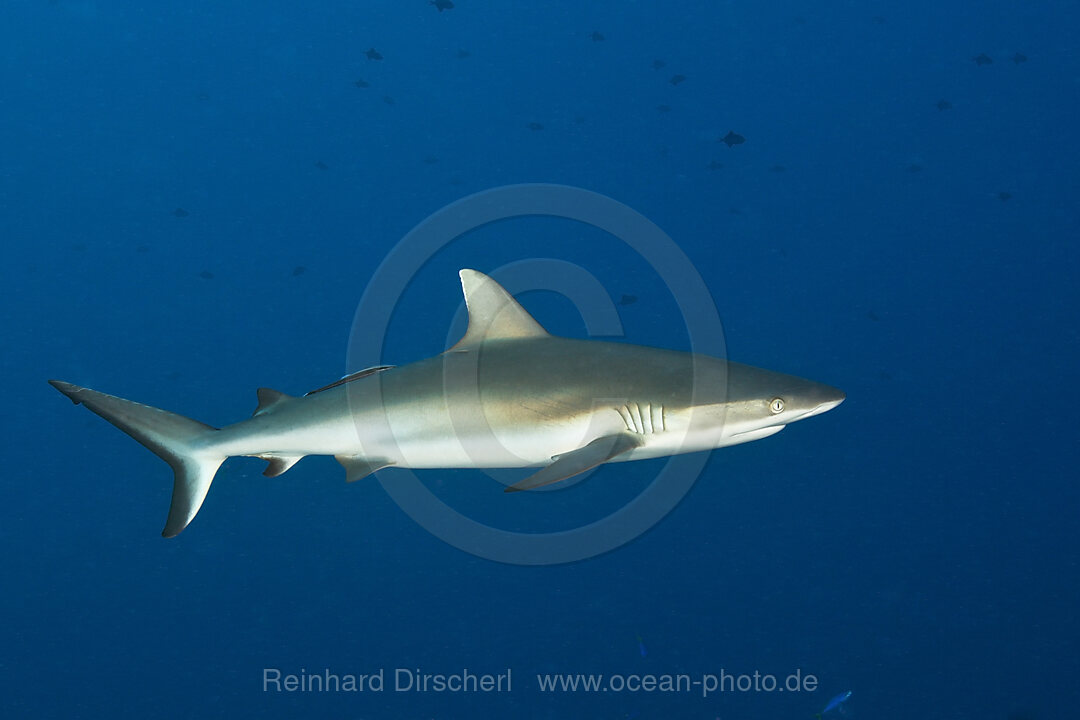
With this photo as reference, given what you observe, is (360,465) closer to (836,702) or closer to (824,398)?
(824,398)

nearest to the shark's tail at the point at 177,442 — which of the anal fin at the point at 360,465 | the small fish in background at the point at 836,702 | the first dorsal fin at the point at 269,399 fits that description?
the first dorsal fin at the point at 269,399

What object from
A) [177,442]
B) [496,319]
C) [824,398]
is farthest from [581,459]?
[177,442]

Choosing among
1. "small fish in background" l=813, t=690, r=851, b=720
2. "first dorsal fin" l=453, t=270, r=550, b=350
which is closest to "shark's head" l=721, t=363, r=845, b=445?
"first dorsal fin" l=453, t=270, r=550, b=350

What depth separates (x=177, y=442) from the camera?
330 centimetres

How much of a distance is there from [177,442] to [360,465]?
989 mm

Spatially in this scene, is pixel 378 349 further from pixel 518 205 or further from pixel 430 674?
pixel 430 674

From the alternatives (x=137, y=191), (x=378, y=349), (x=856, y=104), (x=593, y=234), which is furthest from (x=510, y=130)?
(x=137, y=191)

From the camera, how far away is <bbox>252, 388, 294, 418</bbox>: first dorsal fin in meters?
3.25

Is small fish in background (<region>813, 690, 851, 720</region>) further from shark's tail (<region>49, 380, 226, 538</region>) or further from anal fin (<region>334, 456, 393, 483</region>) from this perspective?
shark's tail (<region>49, 380, 226, 538</region>)

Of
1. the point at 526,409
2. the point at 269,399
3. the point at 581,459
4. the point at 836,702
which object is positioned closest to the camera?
the point at 581,459

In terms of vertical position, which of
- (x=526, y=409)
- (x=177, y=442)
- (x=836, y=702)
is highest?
(x=177, y=442)

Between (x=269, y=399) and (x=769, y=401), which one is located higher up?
(x=269, y=399)

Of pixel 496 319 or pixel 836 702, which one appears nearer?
pixel 496 319

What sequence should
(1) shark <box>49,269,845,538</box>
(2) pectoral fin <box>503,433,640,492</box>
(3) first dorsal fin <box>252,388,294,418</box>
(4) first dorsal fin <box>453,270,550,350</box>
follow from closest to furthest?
(2) pectoral fin <box>503,433,640,492</box>, (1) shark <box>49,269,845,538</box>, (3) first dorsal fin <box>252,388,294,418</box>, (4) first dorsal fin <box>453,270,550,350</box>
